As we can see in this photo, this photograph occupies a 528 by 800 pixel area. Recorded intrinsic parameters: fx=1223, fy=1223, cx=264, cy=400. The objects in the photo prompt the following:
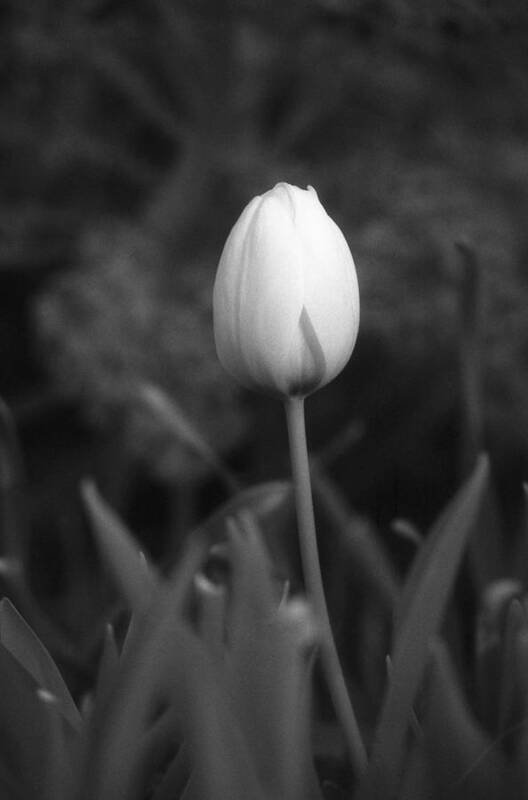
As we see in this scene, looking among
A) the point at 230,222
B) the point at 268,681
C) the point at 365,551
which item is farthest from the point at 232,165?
the point at 268,681

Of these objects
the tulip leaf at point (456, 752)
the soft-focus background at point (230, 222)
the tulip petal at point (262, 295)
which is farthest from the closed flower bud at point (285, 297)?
the soft-focus background at point (230, 222)

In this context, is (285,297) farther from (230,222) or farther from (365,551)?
(230,222)

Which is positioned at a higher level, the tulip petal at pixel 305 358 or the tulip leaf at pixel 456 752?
the tulip petal at pixel 305 358

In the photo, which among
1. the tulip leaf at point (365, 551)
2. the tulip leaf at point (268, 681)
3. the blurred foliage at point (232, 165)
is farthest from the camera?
the blurred foliage at point (232, 165)

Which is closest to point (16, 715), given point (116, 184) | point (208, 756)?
point (208, 756)

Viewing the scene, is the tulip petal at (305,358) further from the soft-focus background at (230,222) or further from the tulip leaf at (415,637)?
the soft-focus background at (230,222)

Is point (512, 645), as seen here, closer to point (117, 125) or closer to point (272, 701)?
point (272, 701)
